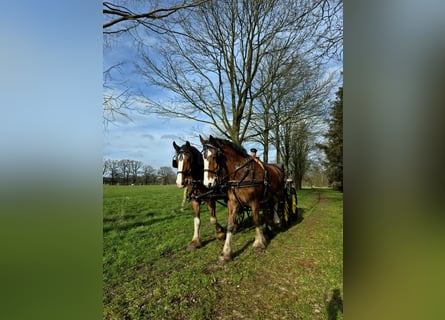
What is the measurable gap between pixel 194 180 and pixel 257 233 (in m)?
0.91

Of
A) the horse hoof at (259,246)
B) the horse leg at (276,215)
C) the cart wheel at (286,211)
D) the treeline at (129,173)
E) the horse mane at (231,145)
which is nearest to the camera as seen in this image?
the treeline at (129,173)

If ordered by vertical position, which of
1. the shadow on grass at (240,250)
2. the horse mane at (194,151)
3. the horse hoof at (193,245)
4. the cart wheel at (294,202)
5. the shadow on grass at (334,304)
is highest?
the horse mane at (194,151)

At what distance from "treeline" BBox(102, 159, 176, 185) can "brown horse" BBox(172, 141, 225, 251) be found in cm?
24

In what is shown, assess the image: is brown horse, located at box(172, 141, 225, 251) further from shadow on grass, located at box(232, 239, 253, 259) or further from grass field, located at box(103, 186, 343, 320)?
shadow on grass, located at box(232, 239, 253, 259)

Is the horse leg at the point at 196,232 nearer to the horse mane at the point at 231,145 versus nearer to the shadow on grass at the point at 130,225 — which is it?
the shadow on grass at the point at 130,225

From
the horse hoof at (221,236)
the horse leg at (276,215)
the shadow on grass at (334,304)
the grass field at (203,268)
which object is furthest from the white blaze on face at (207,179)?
the shadow on grass at (334,304)

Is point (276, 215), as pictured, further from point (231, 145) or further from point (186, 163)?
point (186, 163)

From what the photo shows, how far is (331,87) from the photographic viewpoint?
1748 millimetres

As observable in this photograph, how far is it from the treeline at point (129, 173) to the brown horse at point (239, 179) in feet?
1.93

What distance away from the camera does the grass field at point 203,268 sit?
1820mm

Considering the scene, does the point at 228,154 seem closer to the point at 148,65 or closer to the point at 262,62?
the point at 262,62

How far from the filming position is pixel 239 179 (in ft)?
9.39
